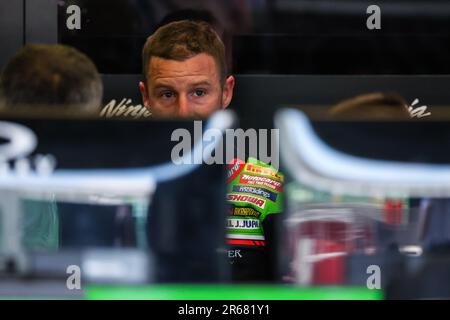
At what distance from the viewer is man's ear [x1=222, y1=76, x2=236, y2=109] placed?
3.19m

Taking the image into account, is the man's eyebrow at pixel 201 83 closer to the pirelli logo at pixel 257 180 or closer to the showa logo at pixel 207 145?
the pirelli logo at pixel 257 180

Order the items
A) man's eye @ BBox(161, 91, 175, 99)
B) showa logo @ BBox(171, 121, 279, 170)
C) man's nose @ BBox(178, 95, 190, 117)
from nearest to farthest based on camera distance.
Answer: showa logo @ BBox(171, 121, 279, 170) < man's nose @ BBox(178, 95, 190, 117) < man's eye @ BBox(161, 91, 175, 99)

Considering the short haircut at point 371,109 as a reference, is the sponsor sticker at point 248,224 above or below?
below

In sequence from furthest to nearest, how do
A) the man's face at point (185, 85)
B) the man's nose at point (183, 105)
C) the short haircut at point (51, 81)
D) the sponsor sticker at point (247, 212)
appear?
the man's face at point (185, 85) → the man's nose at point (183, 105) → the sponsor sticker at point (247, 212) → the short haircut at point (51, 81)

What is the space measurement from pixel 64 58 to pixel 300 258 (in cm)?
76

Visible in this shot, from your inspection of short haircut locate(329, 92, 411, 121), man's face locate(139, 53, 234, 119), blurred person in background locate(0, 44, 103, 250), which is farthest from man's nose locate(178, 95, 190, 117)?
short haircut locate(329, 92, 411, 121)

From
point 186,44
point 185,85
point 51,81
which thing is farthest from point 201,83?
point 51,81

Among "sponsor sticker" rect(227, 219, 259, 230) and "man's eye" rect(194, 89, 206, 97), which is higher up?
"man's eye" rect(194, 89, 206, 97)

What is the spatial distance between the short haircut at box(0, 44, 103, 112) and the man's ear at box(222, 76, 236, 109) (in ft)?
3.35

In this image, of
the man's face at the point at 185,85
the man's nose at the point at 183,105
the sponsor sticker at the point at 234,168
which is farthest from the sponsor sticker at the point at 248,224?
the man's face at the point at 185,85

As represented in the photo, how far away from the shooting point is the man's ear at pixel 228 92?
10.5 feet

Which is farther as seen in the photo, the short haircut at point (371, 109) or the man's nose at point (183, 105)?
the man's nose at point (183, 105)

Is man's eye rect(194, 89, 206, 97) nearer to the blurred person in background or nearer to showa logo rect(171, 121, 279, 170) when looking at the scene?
the blurred person in background

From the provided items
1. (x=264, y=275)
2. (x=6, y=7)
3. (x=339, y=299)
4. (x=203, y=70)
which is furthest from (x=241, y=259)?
(x=6, y=7)
